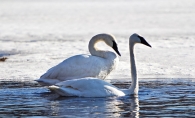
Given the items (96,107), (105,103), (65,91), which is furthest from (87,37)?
(96,107)

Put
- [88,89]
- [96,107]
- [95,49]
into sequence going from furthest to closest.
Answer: [95,49], [88,89], [96,107]

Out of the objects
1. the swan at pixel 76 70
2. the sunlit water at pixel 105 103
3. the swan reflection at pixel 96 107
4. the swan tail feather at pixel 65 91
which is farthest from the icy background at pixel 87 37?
the swan reflection at pixel 96 107

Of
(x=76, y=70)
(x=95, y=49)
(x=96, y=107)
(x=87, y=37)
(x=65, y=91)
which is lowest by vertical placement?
(x=96, y=107)

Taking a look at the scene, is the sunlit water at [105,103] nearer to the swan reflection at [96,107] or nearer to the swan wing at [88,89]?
the swan reflection at [96,107]

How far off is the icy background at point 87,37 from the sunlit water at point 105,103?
1.34 metres

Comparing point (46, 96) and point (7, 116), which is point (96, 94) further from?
point (7, 116)

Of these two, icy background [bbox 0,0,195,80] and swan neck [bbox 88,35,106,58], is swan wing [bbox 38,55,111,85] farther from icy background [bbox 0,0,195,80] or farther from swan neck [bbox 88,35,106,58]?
icy background [bbox 0,0,195,80]

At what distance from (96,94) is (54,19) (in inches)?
634

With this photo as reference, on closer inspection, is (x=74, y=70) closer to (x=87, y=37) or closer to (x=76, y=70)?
(x=76, y=70)

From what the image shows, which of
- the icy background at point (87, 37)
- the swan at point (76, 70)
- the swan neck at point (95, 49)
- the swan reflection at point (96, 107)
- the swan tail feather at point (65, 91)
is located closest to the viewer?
the swan reflection at point (96, 107)

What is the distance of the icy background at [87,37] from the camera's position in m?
11.9

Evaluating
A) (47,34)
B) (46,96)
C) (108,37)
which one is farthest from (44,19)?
(46,96)

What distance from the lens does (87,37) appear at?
712 inches

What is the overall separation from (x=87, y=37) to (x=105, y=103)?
1018 cm
